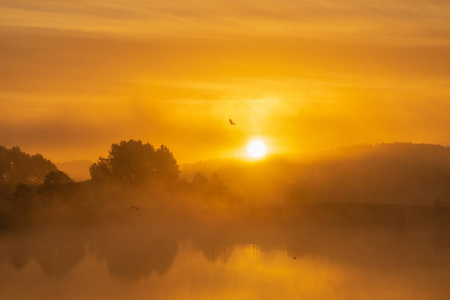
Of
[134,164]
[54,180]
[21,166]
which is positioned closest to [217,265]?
[54,180]

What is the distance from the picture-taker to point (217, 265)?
359 feet

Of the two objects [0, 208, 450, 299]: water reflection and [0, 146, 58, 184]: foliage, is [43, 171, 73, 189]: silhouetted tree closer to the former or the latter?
[0, 208, 450, 299]: water reflection

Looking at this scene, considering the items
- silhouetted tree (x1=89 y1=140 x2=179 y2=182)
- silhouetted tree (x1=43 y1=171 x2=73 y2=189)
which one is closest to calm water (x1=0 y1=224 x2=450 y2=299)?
silhouetted tree (x1=43 y1=171 x2=73 y2=189)

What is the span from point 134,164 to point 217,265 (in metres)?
71.8

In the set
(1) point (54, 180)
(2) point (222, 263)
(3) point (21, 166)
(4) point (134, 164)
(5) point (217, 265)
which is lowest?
(5) point (217, 265)

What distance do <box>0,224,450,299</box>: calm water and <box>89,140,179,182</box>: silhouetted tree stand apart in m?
24.1

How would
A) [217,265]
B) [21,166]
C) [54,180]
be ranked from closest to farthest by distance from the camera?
[217,265] < [54,180] < [21,166]

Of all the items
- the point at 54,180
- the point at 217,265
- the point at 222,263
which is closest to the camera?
the point at 217,265

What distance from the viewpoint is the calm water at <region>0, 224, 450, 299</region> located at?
89.2 metres

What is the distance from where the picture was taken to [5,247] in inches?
4914

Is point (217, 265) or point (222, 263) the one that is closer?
point (217, 265)

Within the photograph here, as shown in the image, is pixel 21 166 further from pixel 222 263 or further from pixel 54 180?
pixel 222 263

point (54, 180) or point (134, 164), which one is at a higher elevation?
point (134, 164)

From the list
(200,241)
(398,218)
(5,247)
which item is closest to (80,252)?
(5,247)
